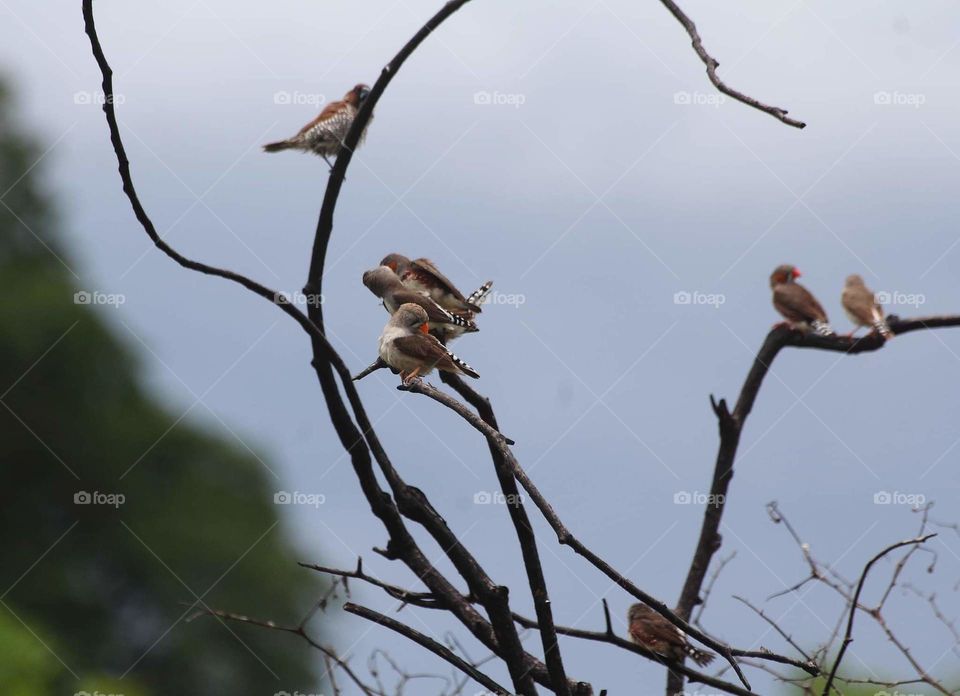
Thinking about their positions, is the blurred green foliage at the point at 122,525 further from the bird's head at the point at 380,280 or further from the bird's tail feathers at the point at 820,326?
the bird's head at the point at 380,280

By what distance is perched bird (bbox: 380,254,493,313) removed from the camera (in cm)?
679

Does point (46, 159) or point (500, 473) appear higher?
point (46, 159)

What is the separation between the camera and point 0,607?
22.1 m

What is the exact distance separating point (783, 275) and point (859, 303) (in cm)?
129

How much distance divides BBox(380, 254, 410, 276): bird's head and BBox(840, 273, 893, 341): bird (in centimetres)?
397

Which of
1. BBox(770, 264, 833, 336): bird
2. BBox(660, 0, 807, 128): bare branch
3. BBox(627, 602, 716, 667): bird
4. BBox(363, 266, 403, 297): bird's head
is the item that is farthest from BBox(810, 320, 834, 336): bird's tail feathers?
BBox(660, 0, 807, 128): bare branch

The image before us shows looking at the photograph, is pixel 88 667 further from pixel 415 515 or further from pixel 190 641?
pixel 415 515

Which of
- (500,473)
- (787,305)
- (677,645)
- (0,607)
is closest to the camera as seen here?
(500,473)

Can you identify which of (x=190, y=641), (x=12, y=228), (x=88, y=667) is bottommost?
(x=88, y=667)

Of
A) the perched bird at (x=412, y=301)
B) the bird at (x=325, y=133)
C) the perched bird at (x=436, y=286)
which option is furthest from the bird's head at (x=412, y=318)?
the bird at (x=325, y=133)

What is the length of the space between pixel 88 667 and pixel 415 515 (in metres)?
25.2

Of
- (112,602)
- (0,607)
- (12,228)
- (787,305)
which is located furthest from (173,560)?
(787,305)

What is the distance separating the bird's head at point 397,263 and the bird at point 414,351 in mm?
1626

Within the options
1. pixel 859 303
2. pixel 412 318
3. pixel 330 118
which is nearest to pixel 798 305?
pixel 859 303
